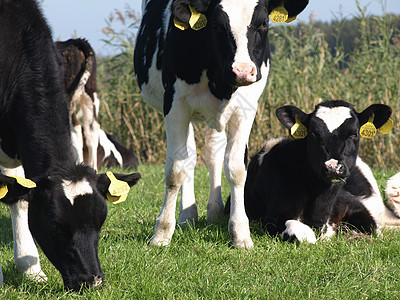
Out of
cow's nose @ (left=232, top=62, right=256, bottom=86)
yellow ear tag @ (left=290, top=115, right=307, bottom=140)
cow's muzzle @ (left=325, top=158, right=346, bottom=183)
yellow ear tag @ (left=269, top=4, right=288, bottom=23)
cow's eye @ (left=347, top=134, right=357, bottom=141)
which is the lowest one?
cow's muzzle @ (left=325, top=158, right=346, bottom=183)

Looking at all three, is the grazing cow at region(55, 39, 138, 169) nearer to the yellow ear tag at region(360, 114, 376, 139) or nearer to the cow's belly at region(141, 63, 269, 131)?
the cow's belly at region(141, 63, 269, 131)

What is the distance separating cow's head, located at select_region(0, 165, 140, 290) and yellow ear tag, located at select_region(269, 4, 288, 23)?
2.10 m

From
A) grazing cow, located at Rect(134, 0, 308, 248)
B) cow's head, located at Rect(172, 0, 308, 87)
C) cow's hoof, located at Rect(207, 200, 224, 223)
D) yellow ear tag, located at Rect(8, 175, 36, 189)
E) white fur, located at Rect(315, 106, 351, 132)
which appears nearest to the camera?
yellow ear tag, located at Rect(8, 175, 36, 189)

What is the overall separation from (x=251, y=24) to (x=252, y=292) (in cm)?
205

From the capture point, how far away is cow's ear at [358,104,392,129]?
18.2ft

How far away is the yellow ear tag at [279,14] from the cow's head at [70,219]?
82.8 inches

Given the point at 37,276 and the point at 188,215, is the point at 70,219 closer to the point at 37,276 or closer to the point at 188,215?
the point at 37,276

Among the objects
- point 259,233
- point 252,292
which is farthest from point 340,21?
point 252,292

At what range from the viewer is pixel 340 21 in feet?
33.0

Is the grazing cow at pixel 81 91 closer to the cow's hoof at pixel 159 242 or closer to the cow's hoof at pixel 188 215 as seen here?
the cow's hoof at pixel 188 215

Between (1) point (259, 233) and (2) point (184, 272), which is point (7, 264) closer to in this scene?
(2) point (184, 272)

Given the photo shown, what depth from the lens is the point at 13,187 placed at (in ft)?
12.0

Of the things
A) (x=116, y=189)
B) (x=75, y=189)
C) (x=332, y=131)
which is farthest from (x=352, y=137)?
(x=75, y=189)

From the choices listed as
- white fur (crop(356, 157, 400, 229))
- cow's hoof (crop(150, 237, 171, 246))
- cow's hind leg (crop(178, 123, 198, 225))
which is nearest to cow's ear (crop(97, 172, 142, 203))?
cow's hoof (crop(150, 237, 171, 246))
